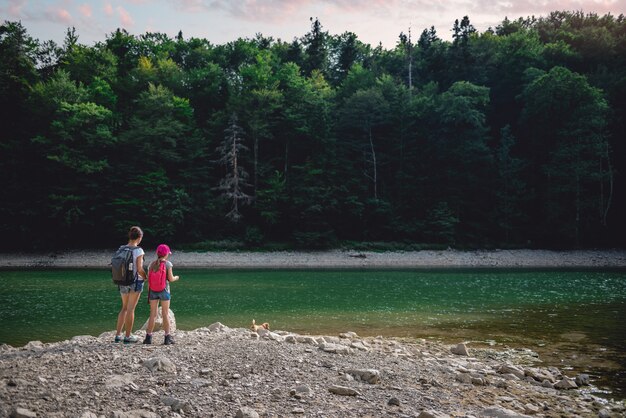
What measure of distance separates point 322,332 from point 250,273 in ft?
61.4

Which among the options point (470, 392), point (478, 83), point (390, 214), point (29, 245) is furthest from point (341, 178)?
point (470, 392)

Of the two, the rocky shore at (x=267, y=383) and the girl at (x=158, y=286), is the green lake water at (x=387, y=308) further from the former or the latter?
the girl at (x=158, y=286)

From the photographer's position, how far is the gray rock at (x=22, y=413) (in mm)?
4801

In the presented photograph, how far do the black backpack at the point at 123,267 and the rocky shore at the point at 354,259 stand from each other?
27.9 meters

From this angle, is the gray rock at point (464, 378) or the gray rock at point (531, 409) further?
the gray rock at point (464, 378)

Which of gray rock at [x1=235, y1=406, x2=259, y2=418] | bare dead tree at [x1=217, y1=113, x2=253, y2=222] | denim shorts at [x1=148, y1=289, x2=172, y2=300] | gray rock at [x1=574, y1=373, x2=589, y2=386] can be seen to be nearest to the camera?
gray rock at [x1=235, y1=406, x2=259, y2=418]

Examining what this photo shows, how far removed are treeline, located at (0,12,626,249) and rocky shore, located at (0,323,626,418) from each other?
32.4m

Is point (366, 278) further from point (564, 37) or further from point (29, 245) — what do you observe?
point (564, 37)

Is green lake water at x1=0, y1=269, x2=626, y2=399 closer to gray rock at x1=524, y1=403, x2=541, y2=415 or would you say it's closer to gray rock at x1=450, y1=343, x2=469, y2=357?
gray rock at x1=450, y1=343, x2=469, y2=357

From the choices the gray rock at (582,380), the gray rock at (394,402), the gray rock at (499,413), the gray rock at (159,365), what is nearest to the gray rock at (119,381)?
the gray rock at (159,365)

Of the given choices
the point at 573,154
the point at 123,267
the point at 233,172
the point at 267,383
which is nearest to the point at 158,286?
the point at 123,267

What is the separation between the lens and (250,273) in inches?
1222

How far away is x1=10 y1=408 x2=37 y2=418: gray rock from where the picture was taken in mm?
4801

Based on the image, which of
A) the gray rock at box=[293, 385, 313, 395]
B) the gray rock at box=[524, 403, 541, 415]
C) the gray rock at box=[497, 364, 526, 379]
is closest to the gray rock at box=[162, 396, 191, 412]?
the gray rock at box=[293, 385, 313, 395]
